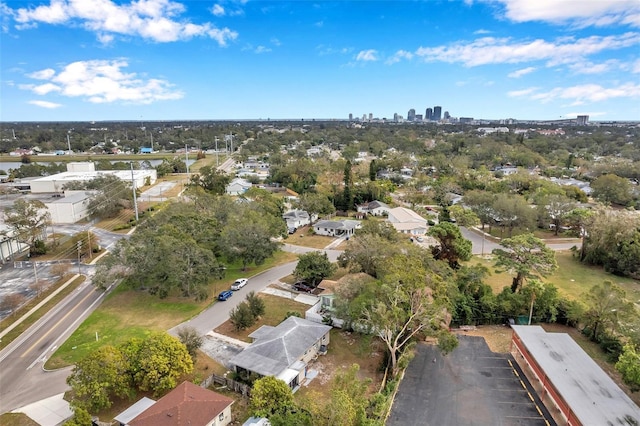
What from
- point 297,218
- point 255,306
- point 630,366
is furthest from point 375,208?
point 630,366

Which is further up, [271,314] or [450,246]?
[450,246]

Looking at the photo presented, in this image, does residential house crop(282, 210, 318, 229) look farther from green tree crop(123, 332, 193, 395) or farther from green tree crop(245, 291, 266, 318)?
green tree crop(123, 332, 193, 395)

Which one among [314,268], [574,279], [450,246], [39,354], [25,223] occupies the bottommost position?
[574,279]

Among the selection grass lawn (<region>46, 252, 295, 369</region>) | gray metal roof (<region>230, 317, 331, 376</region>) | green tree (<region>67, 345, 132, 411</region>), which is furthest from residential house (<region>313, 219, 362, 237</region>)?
green tree (<region>67, 345, 132, 411</region>)

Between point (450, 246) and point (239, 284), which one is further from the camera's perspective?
point (450, 246)

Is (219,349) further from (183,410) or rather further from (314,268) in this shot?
(314,268)

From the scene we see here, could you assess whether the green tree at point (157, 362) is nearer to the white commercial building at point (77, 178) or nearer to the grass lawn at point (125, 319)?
the grass lawn at point (125, 319)

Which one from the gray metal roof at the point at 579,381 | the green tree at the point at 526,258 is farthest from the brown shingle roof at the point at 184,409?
the green tree at the point at 526,258

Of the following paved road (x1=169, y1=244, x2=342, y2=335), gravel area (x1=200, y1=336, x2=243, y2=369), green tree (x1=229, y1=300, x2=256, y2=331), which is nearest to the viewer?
gravel area (x1=200, y1=336, x2=243, y2=369)
